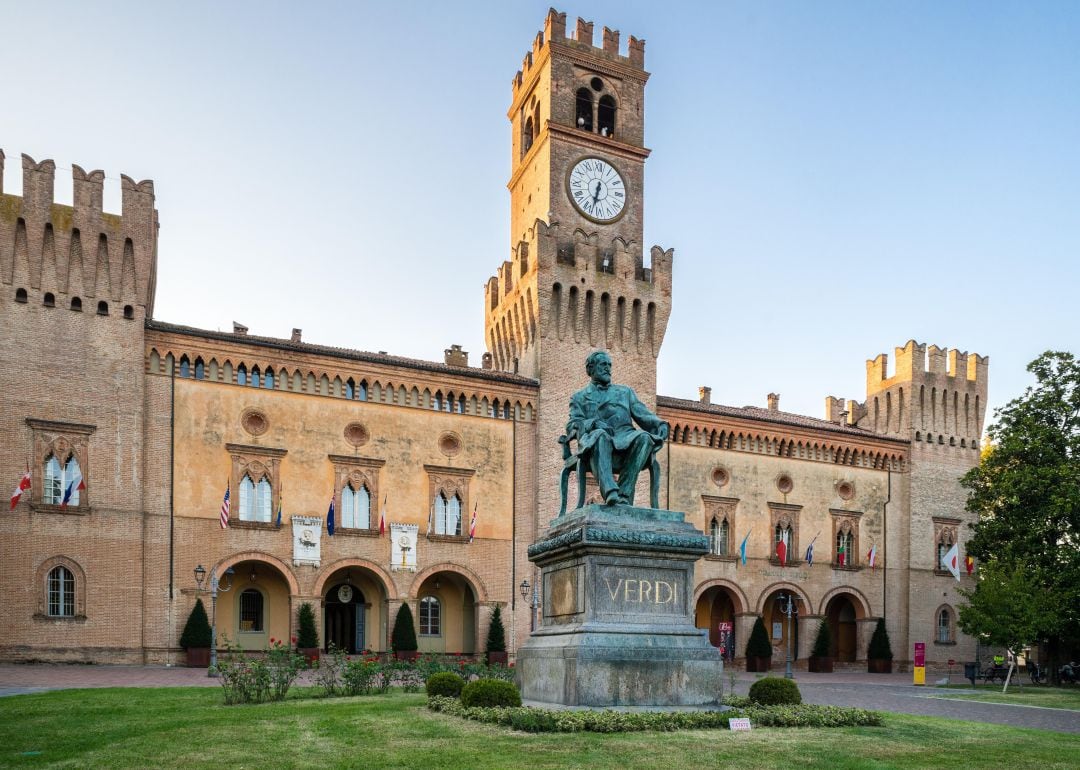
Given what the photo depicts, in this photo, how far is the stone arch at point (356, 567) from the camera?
37.9m

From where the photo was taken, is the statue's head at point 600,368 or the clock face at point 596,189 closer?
the statue's head at point 600,368

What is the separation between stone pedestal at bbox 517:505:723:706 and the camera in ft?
46.9

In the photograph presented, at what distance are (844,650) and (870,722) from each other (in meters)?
38.0

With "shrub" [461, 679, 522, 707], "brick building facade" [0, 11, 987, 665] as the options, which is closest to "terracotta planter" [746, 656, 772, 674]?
"brick building facade" [0, 11, 987, 665]

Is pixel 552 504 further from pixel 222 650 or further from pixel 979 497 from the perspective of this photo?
pixel 979 497

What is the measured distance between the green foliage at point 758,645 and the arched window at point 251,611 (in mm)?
20723

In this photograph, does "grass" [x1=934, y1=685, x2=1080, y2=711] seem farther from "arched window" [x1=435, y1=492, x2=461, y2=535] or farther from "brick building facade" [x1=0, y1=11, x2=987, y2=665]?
"arched window" [x1=435, y1=492, x2=461, y2=535]

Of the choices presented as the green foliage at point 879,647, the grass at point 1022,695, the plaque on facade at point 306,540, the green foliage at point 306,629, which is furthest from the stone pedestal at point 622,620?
the green foliage at point 879,647

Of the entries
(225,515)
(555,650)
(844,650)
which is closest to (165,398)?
(225,515)

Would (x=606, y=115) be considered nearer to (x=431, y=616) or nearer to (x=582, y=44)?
(x=582, y=44)

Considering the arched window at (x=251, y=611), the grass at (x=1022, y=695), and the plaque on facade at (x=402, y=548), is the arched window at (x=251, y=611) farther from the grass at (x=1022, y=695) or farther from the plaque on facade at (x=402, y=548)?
the grass at (x=1022, y=695)

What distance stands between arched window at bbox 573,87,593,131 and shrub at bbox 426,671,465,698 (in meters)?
35.6

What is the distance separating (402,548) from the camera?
130 ft

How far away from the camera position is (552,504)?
4200cm
